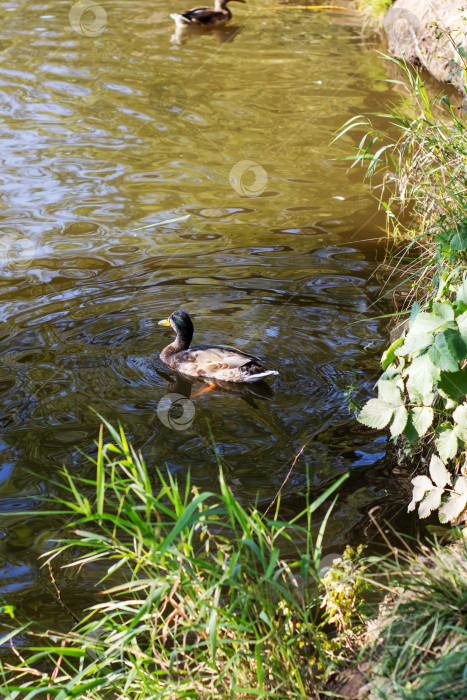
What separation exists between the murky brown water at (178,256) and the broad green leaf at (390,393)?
2.91 ft

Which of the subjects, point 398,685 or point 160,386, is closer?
point 398,685

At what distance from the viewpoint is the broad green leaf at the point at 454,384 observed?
345cm

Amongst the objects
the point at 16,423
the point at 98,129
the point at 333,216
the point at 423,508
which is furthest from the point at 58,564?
the point at 98,129

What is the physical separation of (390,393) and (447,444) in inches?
13.1

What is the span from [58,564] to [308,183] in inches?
248

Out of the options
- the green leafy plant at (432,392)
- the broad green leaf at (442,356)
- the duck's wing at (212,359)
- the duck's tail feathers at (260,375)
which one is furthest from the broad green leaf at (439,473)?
the duck's wing at (212,359)

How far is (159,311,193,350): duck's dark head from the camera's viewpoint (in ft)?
20.1

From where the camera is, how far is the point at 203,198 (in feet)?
28.8

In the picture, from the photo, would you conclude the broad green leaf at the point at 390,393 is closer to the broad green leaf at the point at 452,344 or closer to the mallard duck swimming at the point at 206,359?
the broad green leaf at the point at 452,344

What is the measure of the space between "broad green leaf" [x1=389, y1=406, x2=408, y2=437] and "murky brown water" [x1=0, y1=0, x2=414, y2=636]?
849 mm

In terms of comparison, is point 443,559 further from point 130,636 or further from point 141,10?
point 141,10

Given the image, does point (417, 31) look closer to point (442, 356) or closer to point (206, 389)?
point (206, 389)

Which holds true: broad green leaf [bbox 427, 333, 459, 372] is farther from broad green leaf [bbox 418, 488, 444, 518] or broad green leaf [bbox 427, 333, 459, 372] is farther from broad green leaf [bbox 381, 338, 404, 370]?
broad green leaf [bbox 418, 488, 444, 518]

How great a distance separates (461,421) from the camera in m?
3.49
